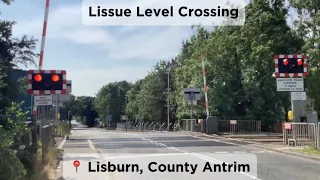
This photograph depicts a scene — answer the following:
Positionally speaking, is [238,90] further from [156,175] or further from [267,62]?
[156,175]

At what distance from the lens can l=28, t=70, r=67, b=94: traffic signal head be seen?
12.1 m

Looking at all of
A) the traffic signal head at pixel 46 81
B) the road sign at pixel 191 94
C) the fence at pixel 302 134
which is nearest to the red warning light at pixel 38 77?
the traffic signal head at pixel 46 81

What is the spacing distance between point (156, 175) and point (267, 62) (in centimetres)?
2390

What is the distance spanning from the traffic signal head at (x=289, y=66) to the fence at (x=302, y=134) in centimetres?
217

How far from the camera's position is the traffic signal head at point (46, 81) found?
12.1 metres

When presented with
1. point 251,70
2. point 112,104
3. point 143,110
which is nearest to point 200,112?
point 251,70

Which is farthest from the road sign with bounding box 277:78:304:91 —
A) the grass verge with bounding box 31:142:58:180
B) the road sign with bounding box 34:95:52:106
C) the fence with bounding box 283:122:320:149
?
the road sign with bounding box 34:95:52:106

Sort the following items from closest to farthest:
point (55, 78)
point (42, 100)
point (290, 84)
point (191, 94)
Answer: point (55, 78) < point (42, 100) < point (290, 84) < point (191, 94)

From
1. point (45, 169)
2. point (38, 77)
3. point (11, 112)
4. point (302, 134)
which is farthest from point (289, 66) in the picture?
point (11, 112)

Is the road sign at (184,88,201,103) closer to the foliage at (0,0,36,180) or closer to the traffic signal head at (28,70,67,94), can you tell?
the traffic signal head at (28,70,67,94)

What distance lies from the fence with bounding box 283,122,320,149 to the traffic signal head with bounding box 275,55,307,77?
7.13 ft

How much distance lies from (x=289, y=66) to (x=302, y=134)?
3113mm

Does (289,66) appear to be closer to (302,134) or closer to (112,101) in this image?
(302,134)

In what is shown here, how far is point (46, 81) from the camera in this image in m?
12.2
